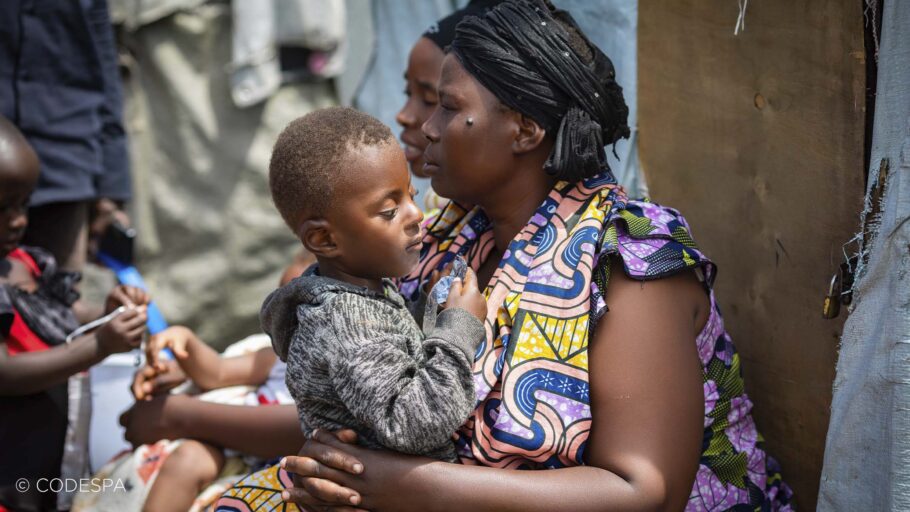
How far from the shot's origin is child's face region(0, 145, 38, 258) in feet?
9.70

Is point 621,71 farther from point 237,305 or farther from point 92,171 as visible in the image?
point 237,305

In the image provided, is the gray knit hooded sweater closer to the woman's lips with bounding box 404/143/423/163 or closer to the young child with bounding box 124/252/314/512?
the young child with bounding box 124/252/314/512

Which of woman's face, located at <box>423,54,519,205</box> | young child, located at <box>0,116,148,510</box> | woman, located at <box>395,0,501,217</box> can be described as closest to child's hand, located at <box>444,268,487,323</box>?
woman's face, located at <box>423,54,519,205</box>

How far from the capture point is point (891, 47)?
80.4 inches

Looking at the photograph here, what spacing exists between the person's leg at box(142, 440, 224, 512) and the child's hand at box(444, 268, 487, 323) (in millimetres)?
1084

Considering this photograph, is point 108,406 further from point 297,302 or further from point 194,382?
point 297,302

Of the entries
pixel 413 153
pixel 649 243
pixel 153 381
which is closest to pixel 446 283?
pixel 649 243

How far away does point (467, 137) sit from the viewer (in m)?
2.41

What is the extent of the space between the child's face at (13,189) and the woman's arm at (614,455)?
4.58ft

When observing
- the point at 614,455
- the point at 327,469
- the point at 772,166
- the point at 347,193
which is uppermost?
the point at 772,166

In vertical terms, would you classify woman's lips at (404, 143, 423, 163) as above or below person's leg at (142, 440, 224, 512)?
above

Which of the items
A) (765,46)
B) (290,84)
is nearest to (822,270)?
(765,46)

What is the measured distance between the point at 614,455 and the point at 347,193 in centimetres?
80

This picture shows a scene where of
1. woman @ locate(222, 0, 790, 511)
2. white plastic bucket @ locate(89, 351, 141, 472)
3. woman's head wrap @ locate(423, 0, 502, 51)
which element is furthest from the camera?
white plastic bucket @ locate(89, 351, 141, 472)
